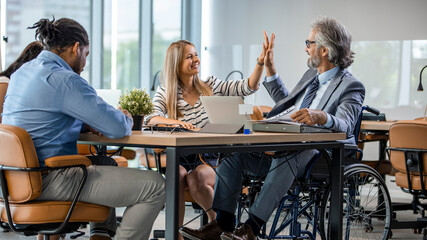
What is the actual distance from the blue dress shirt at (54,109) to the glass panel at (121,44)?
455cm

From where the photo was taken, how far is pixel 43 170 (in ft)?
7.56

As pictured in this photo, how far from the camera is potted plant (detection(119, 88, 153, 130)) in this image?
2773mm

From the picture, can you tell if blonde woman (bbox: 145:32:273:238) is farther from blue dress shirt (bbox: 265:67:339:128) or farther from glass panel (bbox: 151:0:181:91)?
glass panel (bbox: 151:0:181:91)

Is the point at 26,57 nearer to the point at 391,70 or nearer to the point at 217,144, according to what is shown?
the point at 217,144

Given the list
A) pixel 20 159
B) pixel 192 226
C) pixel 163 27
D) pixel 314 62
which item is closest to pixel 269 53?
pixel 314 62

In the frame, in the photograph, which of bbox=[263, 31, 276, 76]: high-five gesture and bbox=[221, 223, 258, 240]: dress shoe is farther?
bbox=[263, 31, 276, 76]: high-five gesture

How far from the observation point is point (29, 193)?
228 cm

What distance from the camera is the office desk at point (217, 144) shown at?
223 centimetres

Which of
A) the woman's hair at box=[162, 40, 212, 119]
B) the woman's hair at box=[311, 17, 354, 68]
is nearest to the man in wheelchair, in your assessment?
the woman's hair at box=[311, 17, 354, 68]

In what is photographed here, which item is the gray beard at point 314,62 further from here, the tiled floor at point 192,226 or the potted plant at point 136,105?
the tiled floor at point 192,226

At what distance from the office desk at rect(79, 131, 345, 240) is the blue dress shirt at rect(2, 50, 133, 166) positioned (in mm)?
96

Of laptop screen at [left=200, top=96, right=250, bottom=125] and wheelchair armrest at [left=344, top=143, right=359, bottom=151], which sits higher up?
laptop screen at [left=200, top=96, right=250, bottom=125]

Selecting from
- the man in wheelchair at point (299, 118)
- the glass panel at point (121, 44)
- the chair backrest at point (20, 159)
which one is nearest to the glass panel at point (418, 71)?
the glass panel at point (121, 44)

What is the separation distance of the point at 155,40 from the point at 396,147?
4653 millimetres
